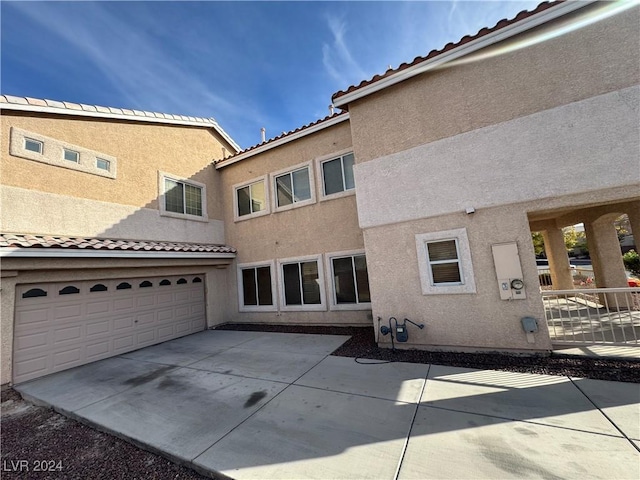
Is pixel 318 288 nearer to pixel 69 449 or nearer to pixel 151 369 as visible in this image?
pixel 151 369

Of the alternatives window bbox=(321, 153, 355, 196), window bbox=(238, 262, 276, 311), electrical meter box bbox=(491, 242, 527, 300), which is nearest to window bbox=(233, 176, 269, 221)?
window bbox=(238, 262, 276, 311)

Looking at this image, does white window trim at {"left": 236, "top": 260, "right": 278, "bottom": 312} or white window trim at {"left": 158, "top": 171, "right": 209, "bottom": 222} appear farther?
white window trim at {"left": 236, "top": 260, "right": 278, "bottom": 312}

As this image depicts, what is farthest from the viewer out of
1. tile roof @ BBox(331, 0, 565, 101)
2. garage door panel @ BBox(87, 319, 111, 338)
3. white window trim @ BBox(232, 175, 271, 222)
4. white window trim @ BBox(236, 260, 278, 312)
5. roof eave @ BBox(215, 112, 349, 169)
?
white window trim @ BBox(232, 175, 271, 222)

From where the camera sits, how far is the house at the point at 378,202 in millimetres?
5762

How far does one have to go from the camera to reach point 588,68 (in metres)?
5.67

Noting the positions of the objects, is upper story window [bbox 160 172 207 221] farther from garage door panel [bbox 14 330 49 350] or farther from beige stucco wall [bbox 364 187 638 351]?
beige stucco wall [bbox 364 187 638 351]

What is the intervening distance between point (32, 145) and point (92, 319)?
5.64 meters

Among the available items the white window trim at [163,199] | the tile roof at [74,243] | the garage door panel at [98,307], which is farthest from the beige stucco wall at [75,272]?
the white window trim at [163,199]

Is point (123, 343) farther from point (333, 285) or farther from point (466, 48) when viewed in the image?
point (466, 48)

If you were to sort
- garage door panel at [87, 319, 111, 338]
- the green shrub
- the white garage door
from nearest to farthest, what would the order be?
the white garage door → garage door panel at [87, 319, 111, 338] → the green shrub

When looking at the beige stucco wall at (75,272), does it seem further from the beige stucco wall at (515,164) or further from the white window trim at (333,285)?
the beige stucco wall at (515,164)

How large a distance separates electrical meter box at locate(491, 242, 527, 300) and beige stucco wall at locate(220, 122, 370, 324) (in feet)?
14.8

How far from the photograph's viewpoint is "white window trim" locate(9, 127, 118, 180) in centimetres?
765

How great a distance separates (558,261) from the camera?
1095 centimetres
